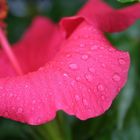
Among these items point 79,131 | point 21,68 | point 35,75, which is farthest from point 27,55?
point 35,75

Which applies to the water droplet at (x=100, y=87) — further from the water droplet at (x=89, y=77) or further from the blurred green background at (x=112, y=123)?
the blurred green background at (x=112, y=123)

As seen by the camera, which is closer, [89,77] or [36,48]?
[89,77]

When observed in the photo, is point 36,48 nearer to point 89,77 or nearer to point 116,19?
point 116,19

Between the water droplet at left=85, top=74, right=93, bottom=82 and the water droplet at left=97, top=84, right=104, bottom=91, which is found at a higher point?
the water droplet at left=85, top=74, right=93, bottom=82

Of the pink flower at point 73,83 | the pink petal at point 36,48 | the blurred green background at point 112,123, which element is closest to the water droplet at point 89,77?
the pink flower at point 73,83

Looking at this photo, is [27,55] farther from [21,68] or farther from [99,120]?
[99,120]

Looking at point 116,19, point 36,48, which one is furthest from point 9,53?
point 116,19

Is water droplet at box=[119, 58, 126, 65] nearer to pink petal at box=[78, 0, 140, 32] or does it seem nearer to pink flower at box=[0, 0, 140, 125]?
pink flower at box=[0, 0, 140, 125]

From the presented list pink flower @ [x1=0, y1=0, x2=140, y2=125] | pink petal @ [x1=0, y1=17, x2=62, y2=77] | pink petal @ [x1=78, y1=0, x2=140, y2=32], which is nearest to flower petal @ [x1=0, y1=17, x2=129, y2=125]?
pink flower @ [x1=0, y1=0, x2=140, y2=125]

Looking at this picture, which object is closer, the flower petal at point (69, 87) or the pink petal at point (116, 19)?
the flower petal at point (69, 87)

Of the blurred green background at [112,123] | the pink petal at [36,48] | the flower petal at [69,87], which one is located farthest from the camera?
the pink petal at [36,48]

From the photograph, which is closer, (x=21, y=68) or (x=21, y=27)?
(x=21, y=68)
